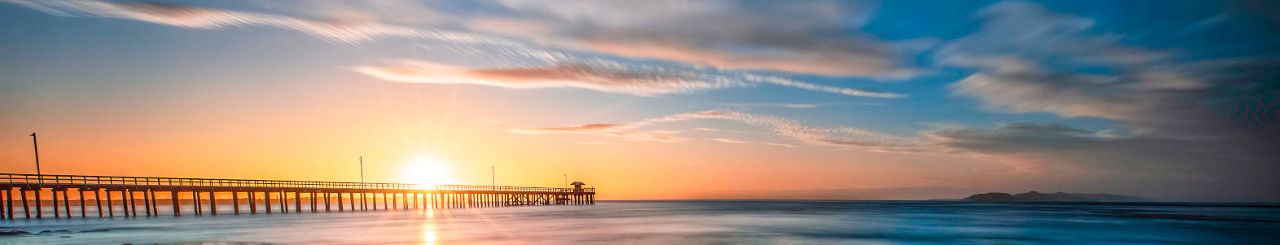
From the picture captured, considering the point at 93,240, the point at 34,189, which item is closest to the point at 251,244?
the point at 93,240

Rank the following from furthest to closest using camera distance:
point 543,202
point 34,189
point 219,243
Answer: point 543,202 → point 34,189 → point 219,243

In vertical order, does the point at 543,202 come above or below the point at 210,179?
below

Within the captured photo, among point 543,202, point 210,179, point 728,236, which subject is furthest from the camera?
point 543,202

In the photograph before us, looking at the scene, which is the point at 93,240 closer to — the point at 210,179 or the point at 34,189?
the point at 34,189

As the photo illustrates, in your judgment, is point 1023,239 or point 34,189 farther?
point 34,189

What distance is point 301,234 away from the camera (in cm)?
3812

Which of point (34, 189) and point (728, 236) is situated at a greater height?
point (34, 189)

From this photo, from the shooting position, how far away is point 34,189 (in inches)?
1976

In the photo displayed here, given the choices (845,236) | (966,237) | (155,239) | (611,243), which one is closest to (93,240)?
(155,239)

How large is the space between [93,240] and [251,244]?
8747mm

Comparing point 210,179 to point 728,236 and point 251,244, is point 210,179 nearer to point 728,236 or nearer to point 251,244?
point 251,244

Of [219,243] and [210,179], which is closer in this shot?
[219,243]

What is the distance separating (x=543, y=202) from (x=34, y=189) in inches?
3125

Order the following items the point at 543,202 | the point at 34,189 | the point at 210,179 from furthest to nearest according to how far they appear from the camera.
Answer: the point at 543,202
the point at 210,179
the point at 34,189
